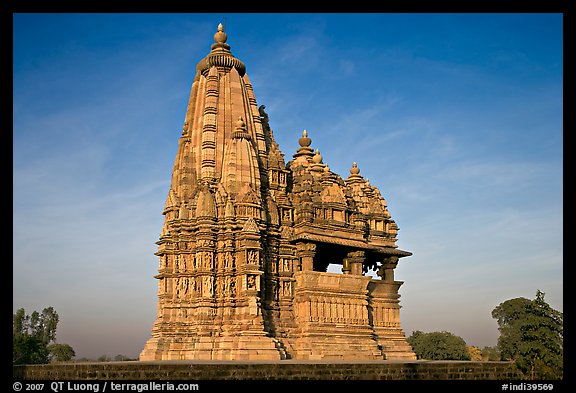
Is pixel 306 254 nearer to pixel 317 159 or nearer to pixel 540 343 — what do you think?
pixel 317 159

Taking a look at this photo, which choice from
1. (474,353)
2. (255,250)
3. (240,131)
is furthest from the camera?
(474,353)

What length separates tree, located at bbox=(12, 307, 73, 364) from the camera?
43594 millimetres

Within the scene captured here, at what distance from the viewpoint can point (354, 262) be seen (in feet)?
108

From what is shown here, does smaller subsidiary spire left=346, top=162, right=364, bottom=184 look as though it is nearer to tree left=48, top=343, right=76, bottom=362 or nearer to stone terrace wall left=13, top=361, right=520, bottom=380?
stone terrace wall left=13, top=361, right=520, bottom=380

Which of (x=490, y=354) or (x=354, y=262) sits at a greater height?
(x=354, y=262)

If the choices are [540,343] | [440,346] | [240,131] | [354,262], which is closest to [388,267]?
[354,262]

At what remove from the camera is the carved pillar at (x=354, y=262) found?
32.7 meters

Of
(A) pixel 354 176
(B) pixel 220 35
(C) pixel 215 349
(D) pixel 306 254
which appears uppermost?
(B) pixel 220 35

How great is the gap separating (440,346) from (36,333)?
104 ft

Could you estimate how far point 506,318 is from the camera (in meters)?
63.9

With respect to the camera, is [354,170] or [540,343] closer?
[540,343]

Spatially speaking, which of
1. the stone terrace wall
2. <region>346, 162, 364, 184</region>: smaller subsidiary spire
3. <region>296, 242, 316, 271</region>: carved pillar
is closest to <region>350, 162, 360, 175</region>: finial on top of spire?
<region>346, 162, 364, 184</region>: smaller subsidiary spire
